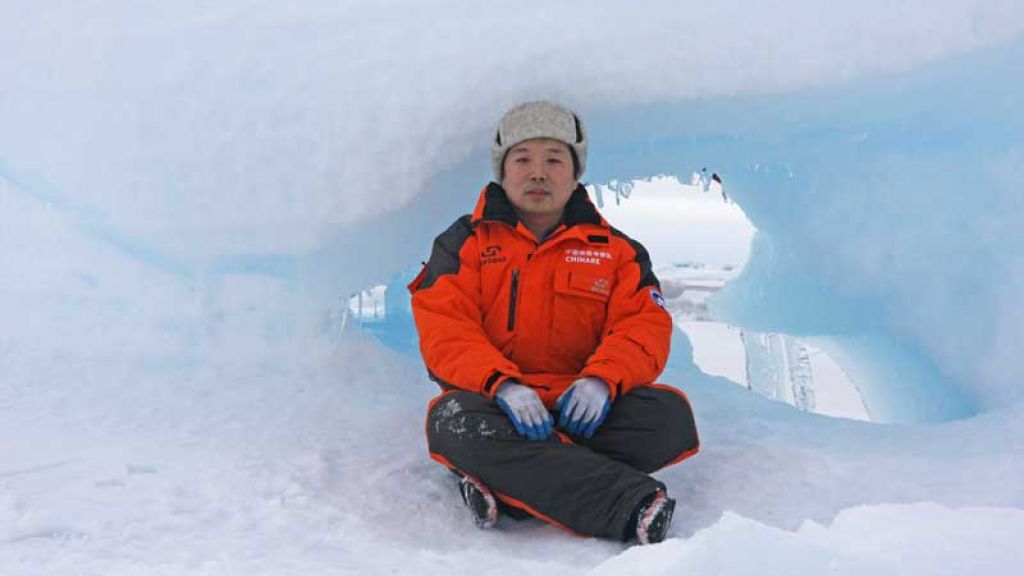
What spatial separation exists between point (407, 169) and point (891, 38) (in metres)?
1.12

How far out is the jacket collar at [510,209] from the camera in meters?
1.62

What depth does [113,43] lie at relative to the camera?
7.25 ft

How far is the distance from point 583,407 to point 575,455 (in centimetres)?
12

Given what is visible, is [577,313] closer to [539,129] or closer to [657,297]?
[657,297]

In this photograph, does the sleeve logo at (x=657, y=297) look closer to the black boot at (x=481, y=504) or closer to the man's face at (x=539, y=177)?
the man's face at (x=539, y=177)

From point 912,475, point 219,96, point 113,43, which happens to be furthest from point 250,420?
point 912,475

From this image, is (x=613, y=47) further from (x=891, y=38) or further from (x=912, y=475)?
(x=912, y=475)

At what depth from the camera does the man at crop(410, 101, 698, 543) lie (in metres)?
1.30

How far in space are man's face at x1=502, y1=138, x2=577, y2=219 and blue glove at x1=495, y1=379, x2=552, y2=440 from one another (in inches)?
16.6

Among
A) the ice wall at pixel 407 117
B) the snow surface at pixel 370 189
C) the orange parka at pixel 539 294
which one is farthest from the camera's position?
the ice wall at pixel 407 117

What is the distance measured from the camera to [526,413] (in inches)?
53.0

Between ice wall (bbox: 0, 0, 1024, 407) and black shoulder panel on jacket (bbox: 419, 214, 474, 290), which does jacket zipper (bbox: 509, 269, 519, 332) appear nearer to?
black shoulder panel on jacket (bbox: 419, 214, 474, 290)

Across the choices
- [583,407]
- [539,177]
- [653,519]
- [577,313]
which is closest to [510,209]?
[539,177]

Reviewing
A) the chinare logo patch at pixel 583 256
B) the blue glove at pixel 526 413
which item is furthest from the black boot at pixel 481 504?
the chinare logo patch at pixel 583 256
